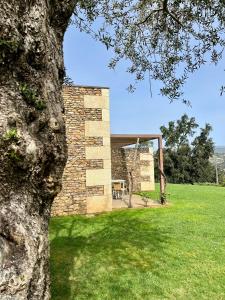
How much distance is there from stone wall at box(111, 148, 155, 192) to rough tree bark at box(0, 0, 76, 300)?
869 inches

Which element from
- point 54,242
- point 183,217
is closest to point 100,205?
point 183,217

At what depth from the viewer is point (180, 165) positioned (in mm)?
48000

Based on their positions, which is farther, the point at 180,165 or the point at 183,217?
the point at 180,165

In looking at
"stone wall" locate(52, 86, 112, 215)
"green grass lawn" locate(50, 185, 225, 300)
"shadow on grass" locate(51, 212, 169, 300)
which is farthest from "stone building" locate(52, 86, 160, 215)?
"shadow on grass" locate(51, 212, 169, 300)

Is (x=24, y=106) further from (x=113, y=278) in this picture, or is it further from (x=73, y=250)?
(x=73, y=250)

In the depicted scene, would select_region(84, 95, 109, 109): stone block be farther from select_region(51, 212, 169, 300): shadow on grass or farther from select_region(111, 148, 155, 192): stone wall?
select_region(111, 148, 155, 192): stone wall

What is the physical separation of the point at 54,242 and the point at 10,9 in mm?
8351

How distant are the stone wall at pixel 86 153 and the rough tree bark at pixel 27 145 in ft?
39.6

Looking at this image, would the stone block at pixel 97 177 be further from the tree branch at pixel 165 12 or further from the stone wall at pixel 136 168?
the stone wall at pixel 136 168

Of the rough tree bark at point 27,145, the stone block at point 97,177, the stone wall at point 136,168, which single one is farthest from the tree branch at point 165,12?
the stone wall at point 136,168

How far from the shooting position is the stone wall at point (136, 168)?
25156mm

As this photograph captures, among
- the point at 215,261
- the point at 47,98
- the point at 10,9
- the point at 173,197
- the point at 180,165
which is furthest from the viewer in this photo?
the point at 180,165

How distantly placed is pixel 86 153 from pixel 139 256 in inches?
288

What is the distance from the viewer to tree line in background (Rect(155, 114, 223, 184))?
48000 mm
